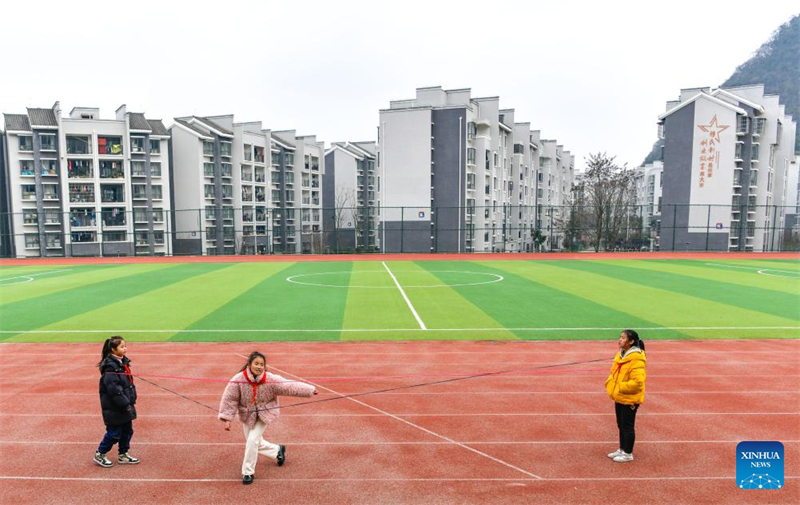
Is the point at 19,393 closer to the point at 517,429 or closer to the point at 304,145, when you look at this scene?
the point at 517,429

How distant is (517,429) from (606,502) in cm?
202

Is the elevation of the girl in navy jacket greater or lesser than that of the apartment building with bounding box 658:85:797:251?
lesser

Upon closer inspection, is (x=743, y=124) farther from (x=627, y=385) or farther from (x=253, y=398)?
(x=253, y=398)

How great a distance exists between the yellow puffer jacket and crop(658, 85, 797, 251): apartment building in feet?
179

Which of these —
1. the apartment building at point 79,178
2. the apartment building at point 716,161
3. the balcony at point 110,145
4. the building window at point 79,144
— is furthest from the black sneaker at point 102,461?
the building window at point 79,144

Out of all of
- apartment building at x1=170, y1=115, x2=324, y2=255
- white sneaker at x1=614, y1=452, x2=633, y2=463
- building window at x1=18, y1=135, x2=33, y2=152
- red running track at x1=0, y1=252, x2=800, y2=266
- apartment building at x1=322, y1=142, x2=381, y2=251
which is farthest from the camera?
apartment building at x1=322, y1=142, x2=381, y2=251

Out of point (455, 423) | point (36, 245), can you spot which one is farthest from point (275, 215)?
point (455, 423)

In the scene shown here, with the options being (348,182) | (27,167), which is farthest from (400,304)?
(348,182)

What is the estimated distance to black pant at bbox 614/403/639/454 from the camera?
649 cm

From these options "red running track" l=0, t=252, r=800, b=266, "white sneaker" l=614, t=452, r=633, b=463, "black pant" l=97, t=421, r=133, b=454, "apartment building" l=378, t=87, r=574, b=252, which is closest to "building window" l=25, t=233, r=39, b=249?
"red running track" l=0, t=252, r=800, b=266

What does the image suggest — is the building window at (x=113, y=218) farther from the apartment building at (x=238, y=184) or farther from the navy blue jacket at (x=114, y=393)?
the navy blue jacket at (x=114, y=393)

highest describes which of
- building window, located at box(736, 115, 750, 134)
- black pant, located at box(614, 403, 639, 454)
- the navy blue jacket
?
building window, located at box(736, 115, 750, 134)

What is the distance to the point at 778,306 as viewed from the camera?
1736 centimetres

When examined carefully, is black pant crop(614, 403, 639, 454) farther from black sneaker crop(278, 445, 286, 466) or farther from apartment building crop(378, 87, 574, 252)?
apartment building crop(378, 87, 574, 252)
